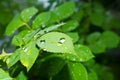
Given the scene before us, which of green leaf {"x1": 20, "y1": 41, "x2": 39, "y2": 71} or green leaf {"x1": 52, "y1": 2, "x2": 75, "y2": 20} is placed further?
green leaf {"x1": 52, "y1": 2, "x2": 75, "y2": 20}

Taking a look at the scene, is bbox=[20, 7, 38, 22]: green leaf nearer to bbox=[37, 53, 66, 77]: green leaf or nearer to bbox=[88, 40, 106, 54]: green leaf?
bbox=[37, 53, 66, 77]: green leaf

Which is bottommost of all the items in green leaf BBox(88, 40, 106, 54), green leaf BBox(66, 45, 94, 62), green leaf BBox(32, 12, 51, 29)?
green leaf BBox(88, 40, 106, 54)

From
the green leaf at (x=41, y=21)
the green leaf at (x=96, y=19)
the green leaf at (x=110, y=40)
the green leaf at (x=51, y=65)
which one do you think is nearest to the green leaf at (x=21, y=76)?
the green leaf at (x=51, y=65)

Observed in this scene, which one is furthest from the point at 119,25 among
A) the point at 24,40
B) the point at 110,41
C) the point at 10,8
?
the point at 24,40

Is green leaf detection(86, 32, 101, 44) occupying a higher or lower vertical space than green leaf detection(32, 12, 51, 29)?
lower

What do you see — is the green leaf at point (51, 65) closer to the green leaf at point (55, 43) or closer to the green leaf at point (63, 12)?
the green leaf at point (55, 43)

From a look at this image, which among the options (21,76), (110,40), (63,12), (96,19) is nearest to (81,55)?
(21,76)

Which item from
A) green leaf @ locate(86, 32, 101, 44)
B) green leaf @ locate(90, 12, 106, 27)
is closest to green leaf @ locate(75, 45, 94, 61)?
green leaf @ locate(86, 32, 101, 44)
